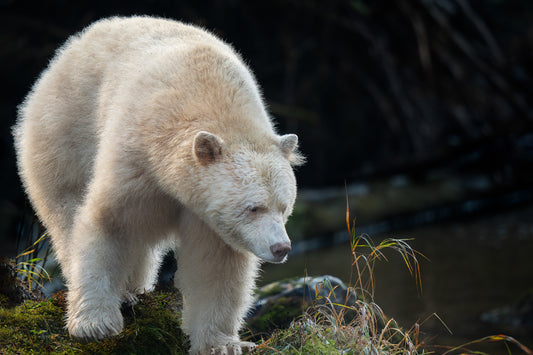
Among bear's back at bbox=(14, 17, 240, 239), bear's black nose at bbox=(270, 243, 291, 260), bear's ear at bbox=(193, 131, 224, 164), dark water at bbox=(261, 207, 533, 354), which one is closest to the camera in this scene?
bear's black nose at bbox=(270, 243, 291, 260)

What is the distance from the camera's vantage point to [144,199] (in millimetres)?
3387

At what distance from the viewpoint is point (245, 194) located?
9.96 feet

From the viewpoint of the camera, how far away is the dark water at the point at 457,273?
579 centimetres

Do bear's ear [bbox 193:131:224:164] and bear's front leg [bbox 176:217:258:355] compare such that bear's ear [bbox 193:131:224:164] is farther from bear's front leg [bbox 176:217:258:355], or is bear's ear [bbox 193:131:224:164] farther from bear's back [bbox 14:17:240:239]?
bear's back [bbox 14:17:240:239]

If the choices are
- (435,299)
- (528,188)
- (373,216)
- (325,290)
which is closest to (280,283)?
(325,290)

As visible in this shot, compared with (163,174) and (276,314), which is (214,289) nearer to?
(163,174)

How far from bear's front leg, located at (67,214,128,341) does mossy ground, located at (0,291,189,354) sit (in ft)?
0.36

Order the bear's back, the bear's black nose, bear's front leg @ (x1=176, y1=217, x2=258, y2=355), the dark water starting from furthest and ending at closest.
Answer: the dark water
the bear's back
bear's front leg @ (x1=176, y1=217, x2=258, y2=355)
the bear's black nose

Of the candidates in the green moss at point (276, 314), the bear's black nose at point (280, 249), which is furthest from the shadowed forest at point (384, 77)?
the bear's black nose at point (280, 249)

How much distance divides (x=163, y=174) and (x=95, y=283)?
2.46 ft

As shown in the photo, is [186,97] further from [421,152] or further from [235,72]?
[421,152]

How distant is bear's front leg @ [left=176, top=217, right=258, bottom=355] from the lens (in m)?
3.54

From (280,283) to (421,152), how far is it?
27.6 ft

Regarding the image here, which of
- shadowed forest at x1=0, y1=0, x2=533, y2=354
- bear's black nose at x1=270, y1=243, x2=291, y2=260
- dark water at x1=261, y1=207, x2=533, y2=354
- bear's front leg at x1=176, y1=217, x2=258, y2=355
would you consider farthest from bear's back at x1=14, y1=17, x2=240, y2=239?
shadowed forest at x1=0, y1=0, x2=533, y2=354
